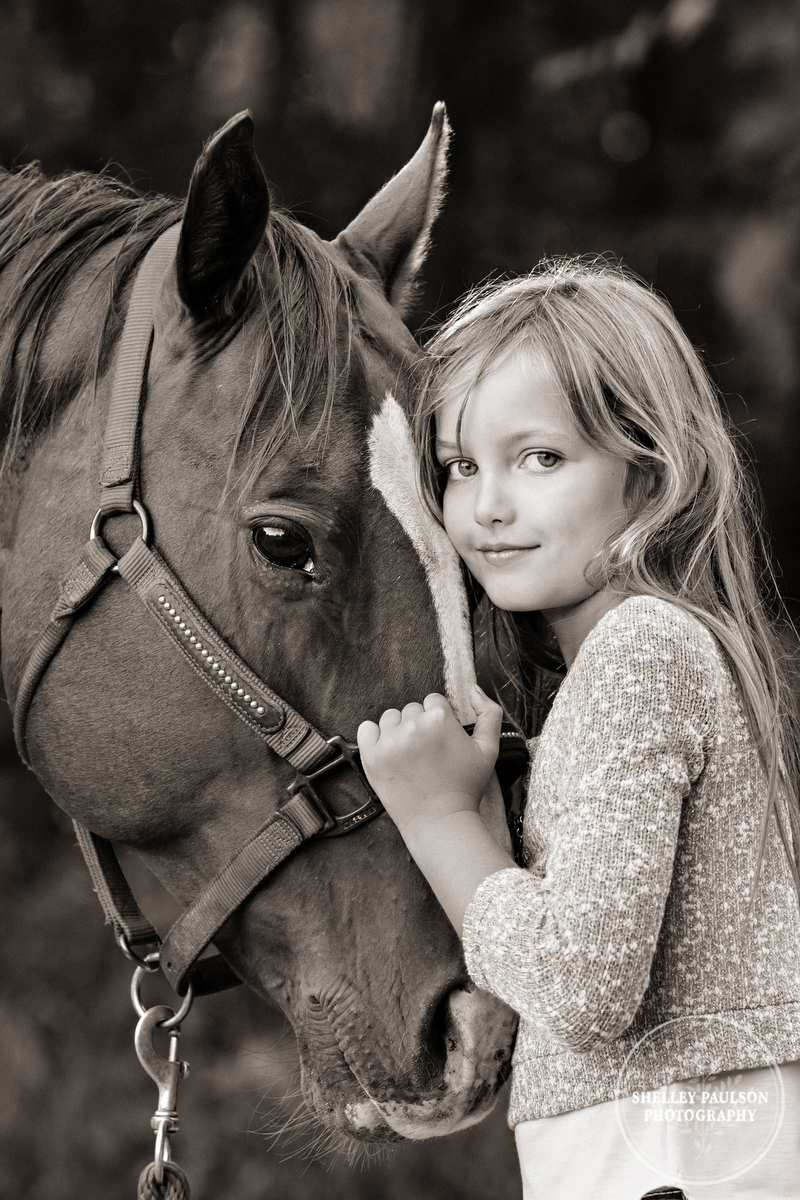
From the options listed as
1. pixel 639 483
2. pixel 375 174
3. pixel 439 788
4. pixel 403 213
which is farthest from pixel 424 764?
pixel 375 174

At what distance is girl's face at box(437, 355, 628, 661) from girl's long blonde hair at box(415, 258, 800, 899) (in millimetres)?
18

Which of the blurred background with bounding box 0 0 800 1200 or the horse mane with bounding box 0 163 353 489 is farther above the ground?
the horse mane with bounding box 0 163 353 489

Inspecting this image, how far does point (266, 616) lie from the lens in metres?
1.17

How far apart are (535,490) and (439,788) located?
32 centimetres

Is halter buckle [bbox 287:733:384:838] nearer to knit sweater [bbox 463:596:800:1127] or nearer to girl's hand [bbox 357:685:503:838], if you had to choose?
girl's hand [bbox 357:685:503:838]

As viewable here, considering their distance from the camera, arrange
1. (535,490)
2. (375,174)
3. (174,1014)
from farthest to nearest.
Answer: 1. (375,174)
2. (174,1014)
3. (535,490)

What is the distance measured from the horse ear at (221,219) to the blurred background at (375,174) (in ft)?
3.77

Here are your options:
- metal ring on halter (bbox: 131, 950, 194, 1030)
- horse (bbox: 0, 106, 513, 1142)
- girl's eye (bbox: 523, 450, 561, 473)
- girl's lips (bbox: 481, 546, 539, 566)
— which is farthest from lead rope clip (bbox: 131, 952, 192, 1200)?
girl's eye (bbox: 523, 450, 561, 473)

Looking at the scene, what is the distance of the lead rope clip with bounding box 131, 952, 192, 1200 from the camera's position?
1150 millimetres

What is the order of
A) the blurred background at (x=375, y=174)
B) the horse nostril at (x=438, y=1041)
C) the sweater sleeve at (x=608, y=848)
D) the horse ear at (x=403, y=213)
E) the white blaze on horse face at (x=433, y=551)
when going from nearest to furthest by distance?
the sweater sleeve at (x=608, y=848), the horse nostril at (x=438, y=1041), the white blaze on horse face at (x=433, y=551), the horse ear at (x=403, y=213), the blurred background at (x=375, y=174)

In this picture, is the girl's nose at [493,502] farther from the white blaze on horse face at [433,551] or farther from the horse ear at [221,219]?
the horse ear at [221,219]

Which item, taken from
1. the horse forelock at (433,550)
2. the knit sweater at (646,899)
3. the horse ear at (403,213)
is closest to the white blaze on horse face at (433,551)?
the horse forelock at (433,550)

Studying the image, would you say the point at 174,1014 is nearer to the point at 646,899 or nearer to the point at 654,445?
the point at 646,899

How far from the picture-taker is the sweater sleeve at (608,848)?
0.83 meters
